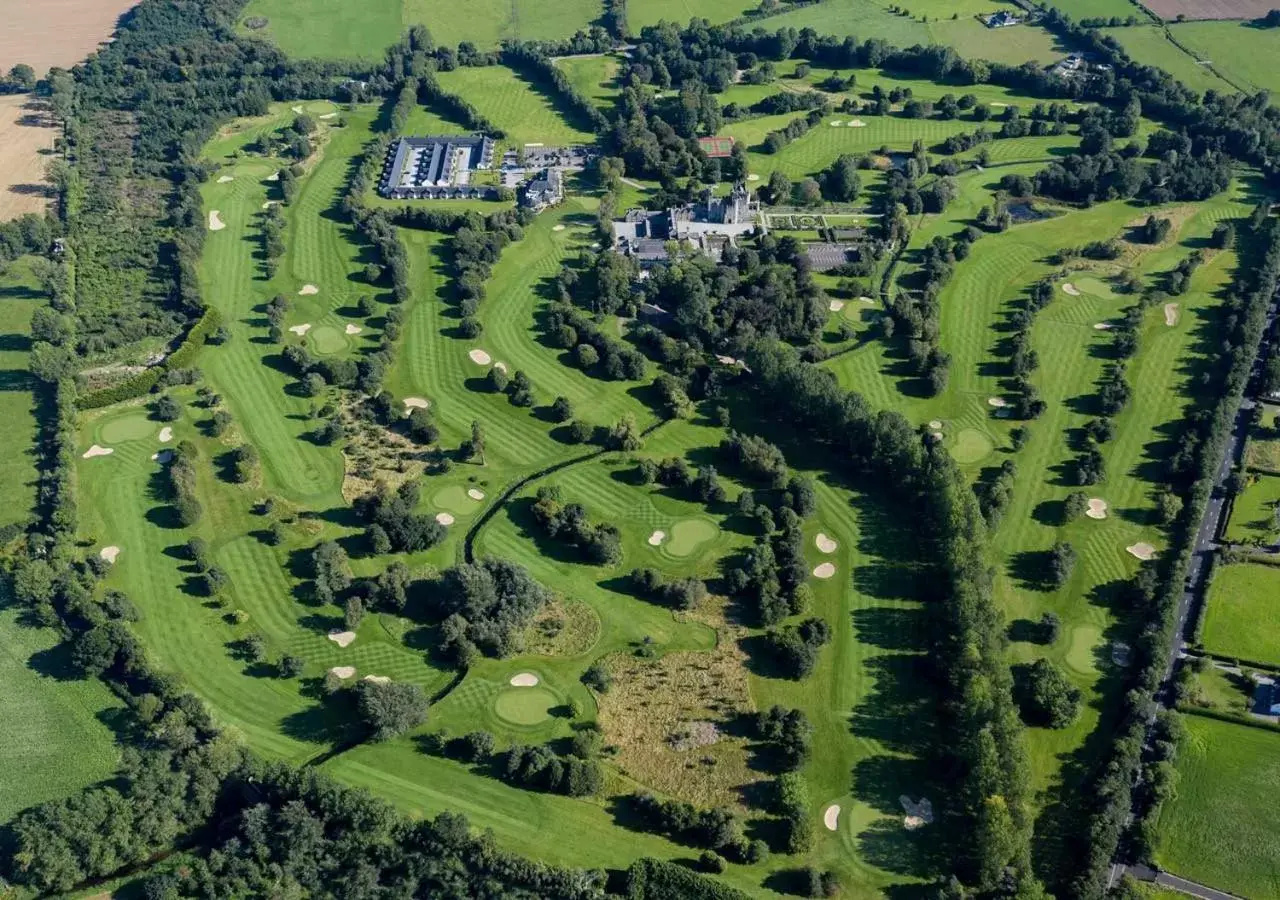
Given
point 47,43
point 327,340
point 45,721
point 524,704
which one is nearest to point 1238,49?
point 327,340

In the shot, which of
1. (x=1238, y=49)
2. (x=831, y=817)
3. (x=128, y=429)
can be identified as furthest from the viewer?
A: (x=1238, y=49)

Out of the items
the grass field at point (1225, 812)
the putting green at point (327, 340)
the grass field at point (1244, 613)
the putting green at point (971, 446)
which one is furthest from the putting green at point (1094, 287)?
the putting green at point (327, 340)

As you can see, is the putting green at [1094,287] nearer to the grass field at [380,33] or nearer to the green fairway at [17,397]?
the grass field at [380,33]

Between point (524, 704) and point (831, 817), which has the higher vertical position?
point (524, 704)

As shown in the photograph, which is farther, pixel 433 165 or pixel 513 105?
pixel 513 105

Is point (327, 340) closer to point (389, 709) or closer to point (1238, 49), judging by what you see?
point (389, 709)

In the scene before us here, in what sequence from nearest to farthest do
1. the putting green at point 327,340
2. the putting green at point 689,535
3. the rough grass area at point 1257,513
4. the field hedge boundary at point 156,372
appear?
the rough grass area at point 1257,513 < the putting green at point 689,535 < the field hedge boundary at point 156,372 < the putting green at point 327,340

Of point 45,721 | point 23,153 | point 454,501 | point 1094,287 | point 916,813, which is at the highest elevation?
point 23,153
